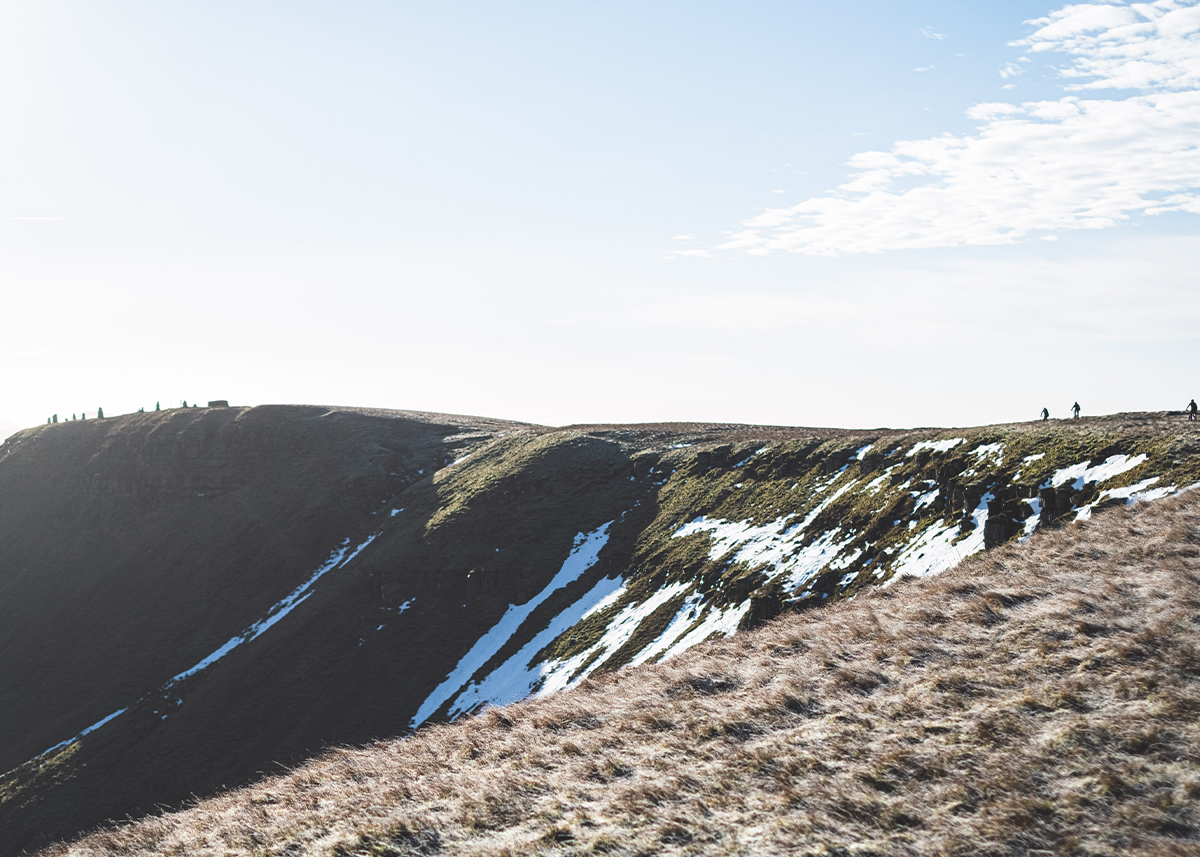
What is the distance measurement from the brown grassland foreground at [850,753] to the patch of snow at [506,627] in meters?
31.1

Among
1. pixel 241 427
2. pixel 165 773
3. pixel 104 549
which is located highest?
pixel 241 427

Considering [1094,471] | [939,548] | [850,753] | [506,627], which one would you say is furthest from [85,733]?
[1094,471]

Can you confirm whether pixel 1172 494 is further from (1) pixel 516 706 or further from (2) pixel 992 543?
(1) pixel 516 706

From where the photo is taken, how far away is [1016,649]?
12.7 meters

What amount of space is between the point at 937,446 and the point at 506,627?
28.9 m

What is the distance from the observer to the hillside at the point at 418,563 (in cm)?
3328

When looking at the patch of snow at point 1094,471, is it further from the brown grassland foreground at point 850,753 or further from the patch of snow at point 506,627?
the patch of snow at point 506,627

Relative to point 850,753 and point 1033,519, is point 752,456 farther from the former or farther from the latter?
point 850,753

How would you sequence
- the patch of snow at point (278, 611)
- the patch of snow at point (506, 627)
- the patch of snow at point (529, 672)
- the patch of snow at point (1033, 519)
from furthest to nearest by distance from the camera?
the patch of snow at point (278, 611), the patch of snow at point (506, 627), the patch of snow at point (529, 672), the patch of snow at point (1033, 519)

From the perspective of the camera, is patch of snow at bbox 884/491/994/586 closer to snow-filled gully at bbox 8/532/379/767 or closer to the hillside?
the hillside

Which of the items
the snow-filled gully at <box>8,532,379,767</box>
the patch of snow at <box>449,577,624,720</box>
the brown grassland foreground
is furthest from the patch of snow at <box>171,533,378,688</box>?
the brown grassland foreground

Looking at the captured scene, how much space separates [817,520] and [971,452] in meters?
8.33

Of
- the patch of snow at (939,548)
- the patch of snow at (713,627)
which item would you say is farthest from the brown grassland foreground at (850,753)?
the patch of snow at (713,627)

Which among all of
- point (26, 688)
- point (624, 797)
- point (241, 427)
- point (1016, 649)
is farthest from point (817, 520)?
point (241, 427)
